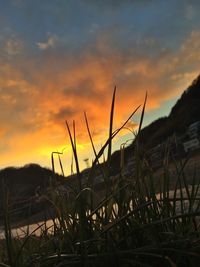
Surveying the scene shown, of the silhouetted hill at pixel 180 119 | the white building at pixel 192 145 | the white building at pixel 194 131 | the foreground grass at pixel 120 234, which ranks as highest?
the silhouetted hill at pixel 180 119

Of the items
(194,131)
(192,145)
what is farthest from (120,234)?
(194,131)

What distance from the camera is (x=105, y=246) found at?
198cm

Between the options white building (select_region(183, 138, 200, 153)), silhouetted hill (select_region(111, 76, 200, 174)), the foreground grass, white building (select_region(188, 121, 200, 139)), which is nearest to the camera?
the foreground grass

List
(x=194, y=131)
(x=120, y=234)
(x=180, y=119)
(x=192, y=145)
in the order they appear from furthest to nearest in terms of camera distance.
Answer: (x=180, y=119) → (x=194, y=131) → (x=192, y=145) → (x=120, y=234)

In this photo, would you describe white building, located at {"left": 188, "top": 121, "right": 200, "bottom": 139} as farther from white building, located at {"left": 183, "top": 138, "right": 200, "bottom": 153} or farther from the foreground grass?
the foreground grass

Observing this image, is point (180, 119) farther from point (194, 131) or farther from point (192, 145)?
point (192, 145)

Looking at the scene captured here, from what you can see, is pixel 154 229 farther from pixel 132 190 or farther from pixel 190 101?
pixel 190 101

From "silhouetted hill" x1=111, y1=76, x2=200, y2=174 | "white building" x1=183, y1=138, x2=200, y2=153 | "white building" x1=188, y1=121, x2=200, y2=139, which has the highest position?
"silhouetted hill" x1=111, y1=76, x2=200, y2=174

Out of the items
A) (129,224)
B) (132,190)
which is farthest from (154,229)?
(132,190)

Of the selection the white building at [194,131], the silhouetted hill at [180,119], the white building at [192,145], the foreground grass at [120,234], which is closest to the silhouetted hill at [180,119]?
the silhouetted hill at [180,119]

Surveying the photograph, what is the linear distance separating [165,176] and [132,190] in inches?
6.5

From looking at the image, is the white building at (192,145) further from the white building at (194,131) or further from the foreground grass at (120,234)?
the foreground grass at (120,234)

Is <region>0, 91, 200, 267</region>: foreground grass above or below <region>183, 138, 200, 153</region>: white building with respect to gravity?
below

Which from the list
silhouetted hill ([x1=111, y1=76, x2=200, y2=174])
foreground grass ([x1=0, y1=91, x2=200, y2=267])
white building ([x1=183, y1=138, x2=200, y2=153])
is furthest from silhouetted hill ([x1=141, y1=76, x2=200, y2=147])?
foreground grass ([x1=0, y1=91, x2=200, y2=267])
